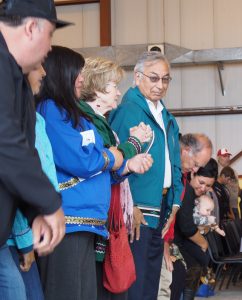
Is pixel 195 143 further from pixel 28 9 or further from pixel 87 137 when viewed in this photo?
pixel 28 9

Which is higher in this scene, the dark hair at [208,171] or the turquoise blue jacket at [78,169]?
the turquoise blue jacket at [78,169]

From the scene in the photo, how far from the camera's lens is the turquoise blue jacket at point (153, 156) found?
319 centimetres

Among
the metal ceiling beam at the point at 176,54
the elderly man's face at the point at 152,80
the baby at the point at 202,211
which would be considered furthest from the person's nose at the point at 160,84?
the metal ceiling beam at the point at 176,54

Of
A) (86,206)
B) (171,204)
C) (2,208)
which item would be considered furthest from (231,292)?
(2,208)

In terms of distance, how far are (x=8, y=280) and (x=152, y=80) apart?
177 centimetres

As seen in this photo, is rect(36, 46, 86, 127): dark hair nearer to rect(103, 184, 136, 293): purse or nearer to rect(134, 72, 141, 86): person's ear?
rect(103, 184, 136, 293): purse

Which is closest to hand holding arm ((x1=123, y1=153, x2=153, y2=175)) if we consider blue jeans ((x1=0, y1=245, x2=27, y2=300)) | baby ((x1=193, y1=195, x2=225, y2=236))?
blue jeans ((x1=0, y1=245, x2=27, y2=300))

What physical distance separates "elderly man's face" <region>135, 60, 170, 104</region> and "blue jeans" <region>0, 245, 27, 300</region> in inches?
65.8

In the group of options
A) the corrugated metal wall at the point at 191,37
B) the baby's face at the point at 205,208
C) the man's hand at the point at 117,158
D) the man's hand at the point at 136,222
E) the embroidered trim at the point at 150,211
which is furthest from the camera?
the corrugated metal wall at the point at 191,37

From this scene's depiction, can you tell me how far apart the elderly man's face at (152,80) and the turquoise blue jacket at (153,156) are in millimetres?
43

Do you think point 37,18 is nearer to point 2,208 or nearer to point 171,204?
point 2,208

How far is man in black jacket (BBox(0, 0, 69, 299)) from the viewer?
4.98 feet

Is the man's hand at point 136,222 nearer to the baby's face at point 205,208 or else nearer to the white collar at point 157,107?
the white collar at point 157,107

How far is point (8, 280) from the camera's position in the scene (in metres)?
1.85
